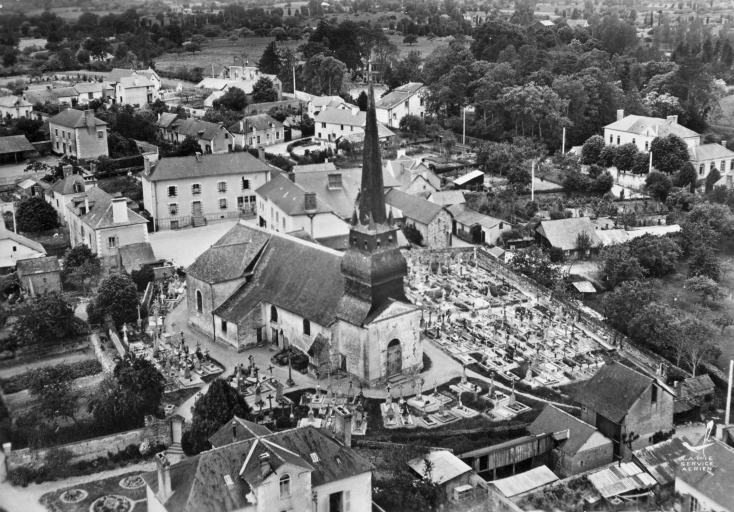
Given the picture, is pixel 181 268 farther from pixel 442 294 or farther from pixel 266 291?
pixel 442 294

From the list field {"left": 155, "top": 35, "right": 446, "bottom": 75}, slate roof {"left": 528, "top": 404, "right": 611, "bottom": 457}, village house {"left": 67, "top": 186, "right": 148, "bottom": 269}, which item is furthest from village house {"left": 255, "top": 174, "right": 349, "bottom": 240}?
field {"left": 155, "top": 35, "right": 446, "bottom": 75}

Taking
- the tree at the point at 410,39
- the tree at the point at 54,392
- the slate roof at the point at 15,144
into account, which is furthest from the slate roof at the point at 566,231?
the tree at the point at 410,39

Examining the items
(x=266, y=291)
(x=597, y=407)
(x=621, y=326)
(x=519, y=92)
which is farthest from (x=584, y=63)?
(x=597, y=407)

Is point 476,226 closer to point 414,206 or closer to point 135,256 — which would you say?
point 414,206

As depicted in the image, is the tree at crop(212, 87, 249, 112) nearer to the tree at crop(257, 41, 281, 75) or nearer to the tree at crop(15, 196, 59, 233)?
the tree at crop(257, 41, 281, 75)

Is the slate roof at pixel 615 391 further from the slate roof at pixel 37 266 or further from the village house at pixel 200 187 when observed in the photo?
the village house at pixel 200 187

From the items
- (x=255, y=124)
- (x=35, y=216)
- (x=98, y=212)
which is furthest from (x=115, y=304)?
(x=255, y=124)
